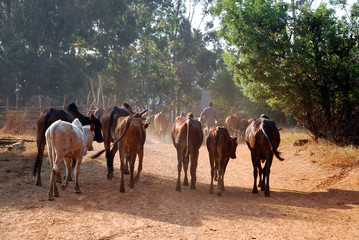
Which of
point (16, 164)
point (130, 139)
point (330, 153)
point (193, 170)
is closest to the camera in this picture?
point (130, 139)

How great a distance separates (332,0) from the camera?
12.4 meters

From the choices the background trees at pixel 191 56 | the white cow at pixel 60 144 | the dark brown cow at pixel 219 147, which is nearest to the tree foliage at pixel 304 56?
the background trees at pixel 191 56

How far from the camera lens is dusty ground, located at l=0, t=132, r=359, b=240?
16.5 ft

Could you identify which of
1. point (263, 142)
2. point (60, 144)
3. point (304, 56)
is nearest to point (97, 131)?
point (60, 144)

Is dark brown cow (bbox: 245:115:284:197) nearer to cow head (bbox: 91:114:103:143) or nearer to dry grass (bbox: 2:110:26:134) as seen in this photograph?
cow head (bbox: 91:114:103:143)

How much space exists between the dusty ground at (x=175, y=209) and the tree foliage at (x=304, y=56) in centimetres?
293

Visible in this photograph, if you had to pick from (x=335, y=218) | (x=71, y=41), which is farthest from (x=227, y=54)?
(x=71, y=41)

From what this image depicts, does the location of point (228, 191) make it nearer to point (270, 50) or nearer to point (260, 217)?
point (260, 217)

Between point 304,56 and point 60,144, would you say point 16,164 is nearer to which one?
point 60,144

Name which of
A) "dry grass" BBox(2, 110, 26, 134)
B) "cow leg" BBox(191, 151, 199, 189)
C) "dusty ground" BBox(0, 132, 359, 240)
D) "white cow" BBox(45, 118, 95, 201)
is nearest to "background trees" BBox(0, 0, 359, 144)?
"dusty ground" BBox(0, 132, 359, 240)

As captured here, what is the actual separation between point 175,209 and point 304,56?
790 cm

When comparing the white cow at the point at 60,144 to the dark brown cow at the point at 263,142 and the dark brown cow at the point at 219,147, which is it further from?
the dark brown cow at the point at 263,142

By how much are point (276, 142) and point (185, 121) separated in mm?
2285

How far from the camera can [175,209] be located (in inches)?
249
